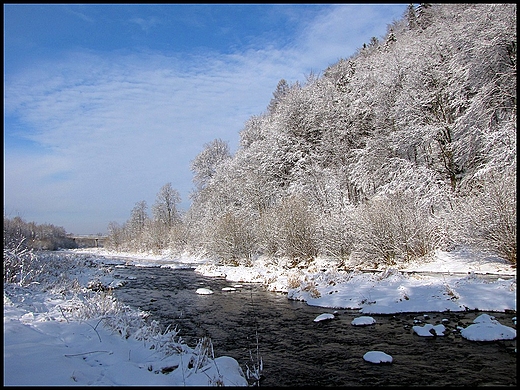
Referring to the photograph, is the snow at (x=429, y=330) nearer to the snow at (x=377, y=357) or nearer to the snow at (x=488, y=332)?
the snow at (x=488, y=332)

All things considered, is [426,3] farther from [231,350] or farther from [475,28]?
[231,350]

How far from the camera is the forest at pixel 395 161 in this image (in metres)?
17.5

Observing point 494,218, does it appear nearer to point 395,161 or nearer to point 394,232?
point 394,232

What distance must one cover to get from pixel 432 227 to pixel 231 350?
13624mm

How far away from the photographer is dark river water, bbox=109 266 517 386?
22.3ft

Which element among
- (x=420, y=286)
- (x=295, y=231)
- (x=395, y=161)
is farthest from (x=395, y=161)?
(x=420, y=286)

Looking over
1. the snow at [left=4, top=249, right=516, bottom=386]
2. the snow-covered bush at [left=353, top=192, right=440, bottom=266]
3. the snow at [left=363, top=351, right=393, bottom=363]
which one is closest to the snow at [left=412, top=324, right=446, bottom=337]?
the snow at [left=4, top=249, right=516, bottom=386]

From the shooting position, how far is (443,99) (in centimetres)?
2181

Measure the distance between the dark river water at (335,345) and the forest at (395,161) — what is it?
717cm

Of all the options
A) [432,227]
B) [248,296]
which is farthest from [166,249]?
[432,227]

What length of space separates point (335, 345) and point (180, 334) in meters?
4.75

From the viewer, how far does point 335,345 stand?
29.2 ft

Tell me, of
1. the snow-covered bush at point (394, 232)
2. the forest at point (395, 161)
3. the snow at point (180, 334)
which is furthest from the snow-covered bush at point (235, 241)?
the snow-covered bush at point (394, 232)

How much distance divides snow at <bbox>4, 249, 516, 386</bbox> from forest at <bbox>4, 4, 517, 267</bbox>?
2241 millimetres
